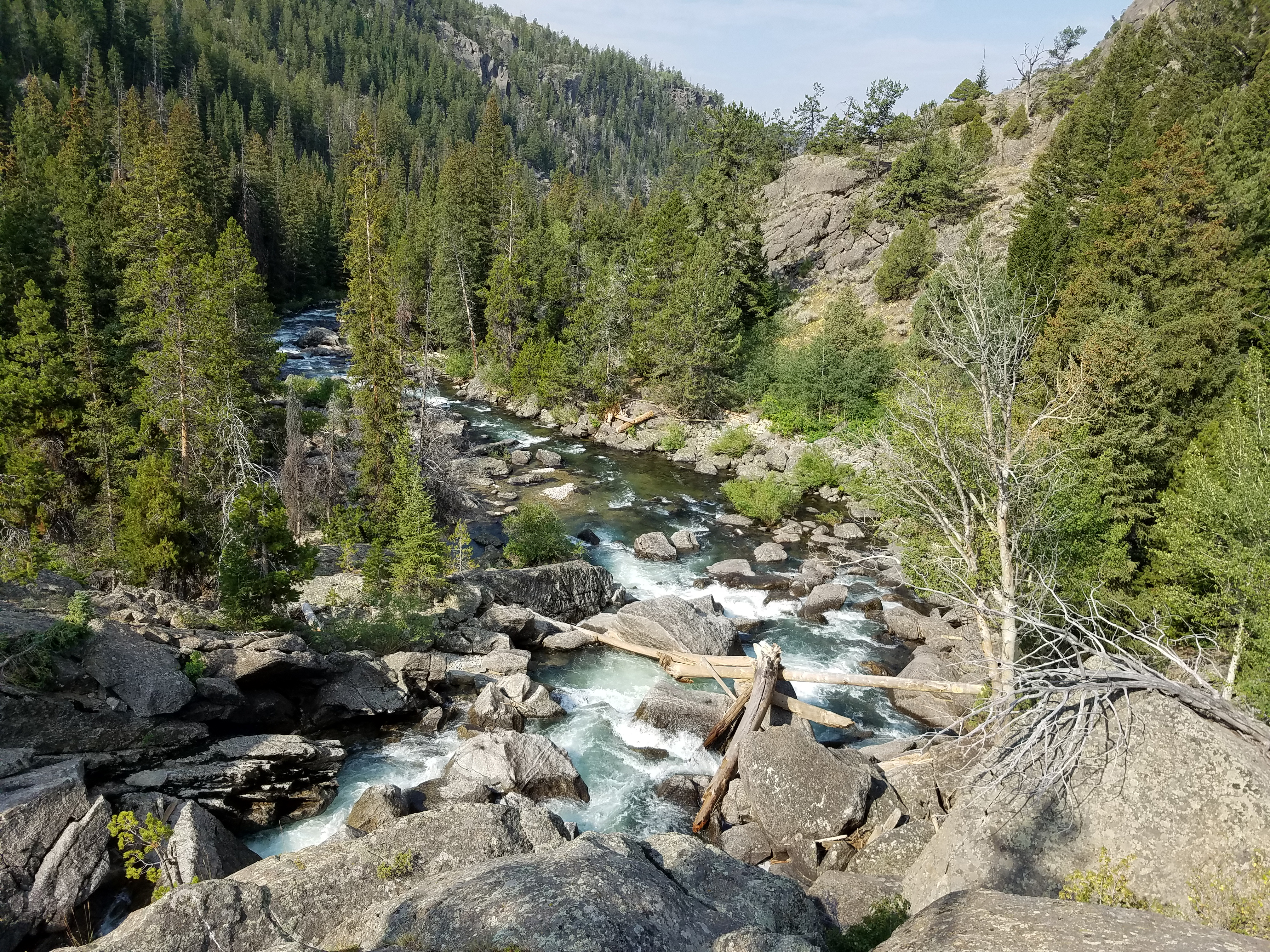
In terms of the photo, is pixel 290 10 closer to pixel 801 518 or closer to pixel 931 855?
pixel 801 518

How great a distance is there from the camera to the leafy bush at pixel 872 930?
8.39m

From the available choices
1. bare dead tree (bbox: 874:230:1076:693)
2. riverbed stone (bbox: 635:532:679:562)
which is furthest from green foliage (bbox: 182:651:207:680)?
riverbed stone (bbox: 635:532:679:562)

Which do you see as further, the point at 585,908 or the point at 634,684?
the point at 634,684

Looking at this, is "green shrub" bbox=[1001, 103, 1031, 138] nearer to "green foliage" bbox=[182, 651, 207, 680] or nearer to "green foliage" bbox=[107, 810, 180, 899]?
"green foliage" bbox=[182, 651, 207, 680]

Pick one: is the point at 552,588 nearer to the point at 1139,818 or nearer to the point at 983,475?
the point at 983,475

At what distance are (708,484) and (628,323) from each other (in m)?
16.5

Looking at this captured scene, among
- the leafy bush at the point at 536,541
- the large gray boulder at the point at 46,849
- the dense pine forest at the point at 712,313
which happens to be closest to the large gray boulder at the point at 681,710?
the dense pine forest at the point at 712,313

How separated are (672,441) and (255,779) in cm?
3346

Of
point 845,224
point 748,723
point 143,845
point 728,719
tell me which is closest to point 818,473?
point 728,719

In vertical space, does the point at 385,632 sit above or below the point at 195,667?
below

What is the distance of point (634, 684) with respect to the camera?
19219 mm

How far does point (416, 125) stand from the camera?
5876 inches

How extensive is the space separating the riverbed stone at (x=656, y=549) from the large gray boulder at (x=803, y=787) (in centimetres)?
1423

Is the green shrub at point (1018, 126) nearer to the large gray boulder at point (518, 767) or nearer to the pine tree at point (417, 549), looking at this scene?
the pine tree at point (417, 549)
